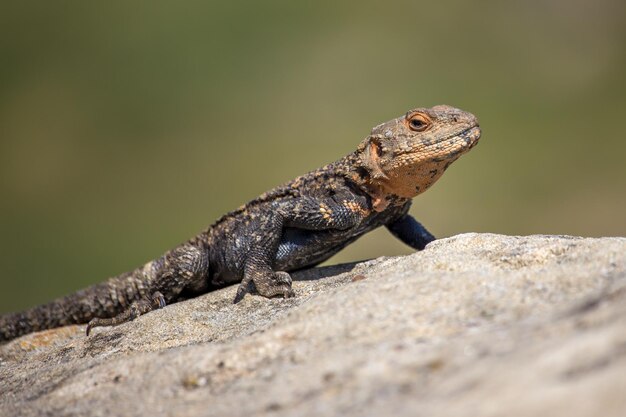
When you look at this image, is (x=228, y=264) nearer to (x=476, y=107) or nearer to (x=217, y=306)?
(x=217, y=306)

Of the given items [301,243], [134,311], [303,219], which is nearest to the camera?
[303,219]

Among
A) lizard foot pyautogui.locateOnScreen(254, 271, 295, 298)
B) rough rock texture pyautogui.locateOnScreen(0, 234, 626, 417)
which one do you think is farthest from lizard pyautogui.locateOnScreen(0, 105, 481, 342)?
rough rock texture pyautogui.locateOnScreen(0, 234, 626, 417)

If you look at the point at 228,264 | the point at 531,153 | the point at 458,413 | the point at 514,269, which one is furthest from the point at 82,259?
the point at 458,413

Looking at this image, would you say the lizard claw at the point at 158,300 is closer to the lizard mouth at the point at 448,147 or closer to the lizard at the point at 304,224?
the lizard at the point at 304,224

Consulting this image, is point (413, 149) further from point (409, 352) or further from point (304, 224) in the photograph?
point (409, 352)

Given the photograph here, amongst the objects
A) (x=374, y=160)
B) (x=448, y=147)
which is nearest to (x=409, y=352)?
(x=448, y=147)

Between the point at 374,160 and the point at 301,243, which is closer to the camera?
the point at 374,160
